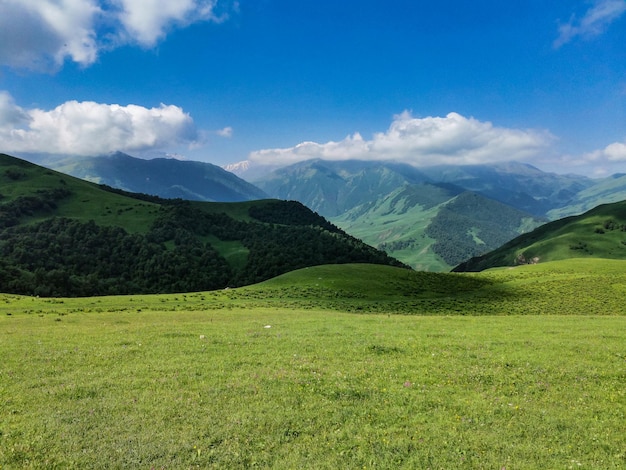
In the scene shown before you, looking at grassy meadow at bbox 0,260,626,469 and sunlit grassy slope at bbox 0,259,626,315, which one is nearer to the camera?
grassy meadow at bbox 0,260,626,469

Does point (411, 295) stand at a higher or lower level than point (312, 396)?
lower

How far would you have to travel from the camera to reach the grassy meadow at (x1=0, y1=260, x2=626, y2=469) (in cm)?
1102

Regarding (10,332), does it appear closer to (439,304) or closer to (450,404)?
(450,404)

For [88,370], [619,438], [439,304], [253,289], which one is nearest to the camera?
[619,438]

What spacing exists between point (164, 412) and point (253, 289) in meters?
54.1

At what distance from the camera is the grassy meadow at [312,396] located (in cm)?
1102

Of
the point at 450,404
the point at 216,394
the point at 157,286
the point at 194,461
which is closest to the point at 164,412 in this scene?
the point at 216,394

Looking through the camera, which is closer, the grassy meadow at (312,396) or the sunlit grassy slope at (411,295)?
the grassy meadow at (312,396)

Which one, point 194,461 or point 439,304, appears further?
point 439,304

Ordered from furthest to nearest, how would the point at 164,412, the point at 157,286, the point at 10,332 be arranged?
the point at 157,286 → the point at 10,332 → the point at 164,412

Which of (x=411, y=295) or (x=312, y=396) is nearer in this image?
(x=312, y=396)

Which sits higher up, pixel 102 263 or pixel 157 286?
pixel 102 263

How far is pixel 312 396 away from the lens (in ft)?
49.2

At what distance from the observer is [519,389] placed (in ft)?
53.2
